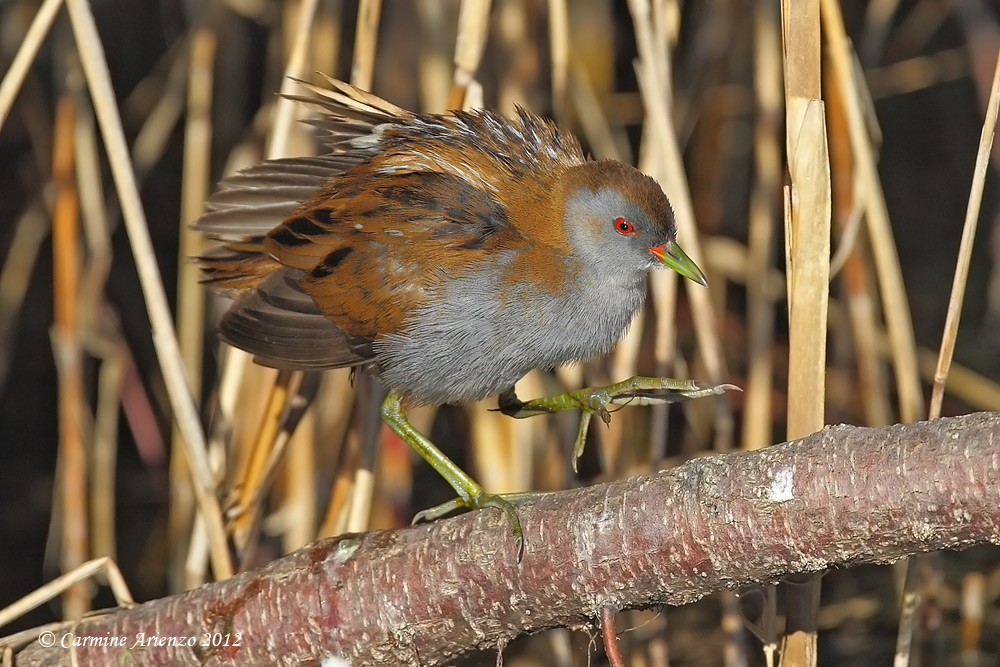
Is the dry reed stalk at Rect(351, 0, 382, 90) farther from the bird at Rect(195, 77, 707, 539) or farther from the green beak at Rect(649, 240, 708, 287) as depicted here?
the green beak at Rect(649, 240, 708, 287)

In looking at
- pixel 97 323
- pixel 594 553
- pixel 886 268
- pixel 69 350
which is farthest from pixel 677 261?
pixel 97 323

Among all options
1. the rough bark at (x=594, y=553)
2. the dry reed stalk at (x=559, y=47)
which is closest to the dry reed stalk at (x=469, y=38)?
the dry reed stalk at (x=559, y=47)

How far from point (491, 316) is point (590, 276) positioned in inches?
9.4

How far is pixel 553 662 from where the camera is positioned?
2.77 m

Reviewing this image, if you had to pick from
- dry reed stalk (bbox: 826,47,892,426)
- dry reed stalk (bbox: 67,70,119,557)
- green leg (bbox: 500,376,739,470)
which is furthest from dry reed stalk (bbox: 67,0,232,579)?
dry reed stalk (bbox: 826,47,892,426)

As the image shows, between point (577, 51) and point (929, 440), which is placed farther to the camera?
point (577, 51)

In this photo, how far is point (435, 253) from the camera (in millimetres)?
1973

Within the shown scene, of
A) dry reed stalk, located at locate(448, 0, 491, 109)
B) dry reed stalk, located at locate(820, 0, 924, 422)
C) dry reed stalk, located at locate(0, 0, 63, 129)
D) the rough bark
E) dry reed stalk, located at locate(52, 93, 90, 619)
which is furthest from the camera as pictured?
dry reed stalk, located at locate(52, 93, 90, 619)

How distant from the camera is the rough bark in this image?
4.50 feet

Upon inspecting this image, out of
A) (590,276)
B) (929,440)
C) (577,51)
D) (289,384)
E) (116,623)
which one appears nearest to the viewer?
(929,440)

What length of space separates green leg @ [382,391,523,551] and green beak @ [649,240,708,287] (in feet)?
1.79

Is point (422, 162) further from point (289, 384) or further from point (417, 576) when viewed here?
point (417, 576)

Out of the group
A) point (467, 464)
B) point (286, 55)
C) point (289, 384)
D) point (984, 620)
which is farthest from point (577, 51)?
point (984, 620)

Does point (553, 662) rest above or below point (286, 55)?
below
